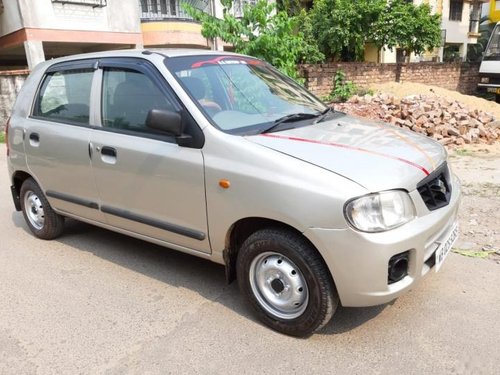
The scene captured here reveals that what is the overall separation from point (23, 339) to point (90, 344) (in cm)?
49

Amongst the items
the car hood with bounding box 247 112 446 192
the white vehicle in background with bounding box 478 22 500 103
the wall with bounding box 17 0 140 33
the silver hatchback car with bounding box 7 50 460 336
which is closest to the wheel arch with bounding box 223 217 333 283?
the silver hatchback car with bounding box 7 50 460 336

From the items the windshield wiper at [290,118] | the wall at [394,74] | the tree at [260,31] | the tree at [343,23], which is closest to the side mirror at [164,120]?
the windshield wiper at [290,118]

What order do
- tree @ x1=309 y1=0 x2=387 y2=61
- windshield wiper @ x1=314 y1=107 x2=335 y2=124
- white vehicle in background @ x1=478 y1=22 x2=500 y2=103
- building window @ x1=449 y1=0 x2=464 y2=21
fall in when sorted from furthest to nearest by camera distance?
1. building window @ x1=449 y1=0 x2=464 y2=21
2. tree @ x1=309 y1=0 x2=387 y2=61
3. white vehicle in background @ x1=478 y1=22 x2=500 y2=103
4. windshield wiper @ x1=314 y1=107 x2=335 y2=124

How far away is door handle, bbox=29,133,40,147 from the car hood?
239cm

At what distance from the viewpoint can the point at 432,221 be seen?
2805 mm

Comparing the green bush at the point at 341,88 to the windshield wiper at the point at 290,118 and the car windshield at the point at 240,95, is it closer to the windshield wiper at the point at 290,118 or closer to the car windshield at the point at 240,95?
the car windshield at the point at 240,95

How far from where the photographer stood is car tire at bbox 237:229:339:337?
9.12 ft

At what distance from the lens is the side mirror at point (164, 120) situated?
3.08 m

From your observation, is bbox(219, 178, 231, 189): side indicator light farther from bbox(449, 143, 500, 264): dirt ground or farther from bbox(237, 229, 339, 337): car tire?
bbox(449, 143, 500, 264): dirt ground

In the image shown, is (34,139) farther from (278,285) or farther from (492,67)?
(492,67)

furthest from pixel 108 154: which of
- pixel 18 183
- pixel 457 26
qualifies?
pixel 457 26

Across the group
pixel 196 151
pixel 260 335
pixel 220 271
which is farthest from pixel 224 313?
pixel 196 151

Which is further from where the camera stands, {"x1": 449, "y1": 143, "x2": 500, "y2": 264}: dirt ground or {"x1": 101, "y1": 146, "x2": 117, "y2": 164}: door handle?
{"x1": 449, "y1": 143, "x2": 500, "y2": 264}: dirt ground

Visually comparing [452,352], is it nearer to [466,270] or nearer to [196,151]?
[466,270]
